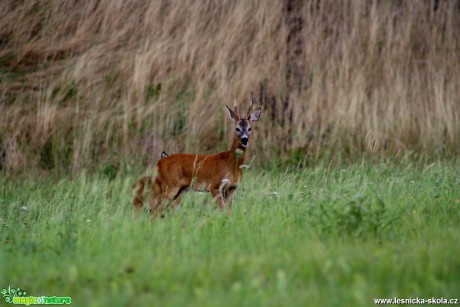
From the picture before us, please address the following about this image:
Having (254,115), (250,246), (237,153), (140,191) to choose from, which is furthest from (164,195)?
(250,246)

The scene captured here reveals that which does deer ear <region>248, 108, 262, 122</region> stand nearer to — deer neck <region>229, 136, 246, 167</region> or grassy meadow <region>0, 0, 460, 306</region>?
deer neck <region>229, 136, 246, 167</region>

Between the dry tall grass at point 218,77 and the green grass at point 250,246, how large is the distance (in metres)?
2.73

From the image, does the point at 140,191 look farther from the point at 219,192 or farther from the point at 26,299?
the point at 26,299

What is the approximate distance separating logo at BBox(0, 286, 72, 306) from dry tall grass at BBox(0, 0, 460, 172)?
21.8ft

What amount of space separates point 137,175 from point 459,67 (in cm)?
615

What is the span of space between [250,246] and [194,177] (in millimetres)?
2948

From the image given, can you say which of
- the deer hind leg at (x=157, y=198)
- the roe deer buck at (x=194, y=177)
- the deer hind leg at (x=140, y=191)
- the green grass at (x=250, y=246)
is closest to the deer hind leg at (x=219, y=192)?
the roe deer buck at (x=194, y=177)

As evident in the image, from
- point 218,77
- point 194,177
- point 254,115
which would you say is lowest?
point 194,177

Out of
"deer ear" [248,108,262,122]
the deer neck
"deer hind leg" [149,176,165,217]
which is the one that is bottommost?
"deer hind leg" [149,176,165,217]

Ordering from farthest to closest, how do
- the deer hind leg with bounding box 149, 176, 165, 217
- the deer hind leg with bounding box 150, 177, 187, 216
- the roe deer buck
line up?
the roe deer buck, the deer hind leg with bounding box 150, 177, 187, 216, the deer hind leg with bounding box 149, 176, 165, 217

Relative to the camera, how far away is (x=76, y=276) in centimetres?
566

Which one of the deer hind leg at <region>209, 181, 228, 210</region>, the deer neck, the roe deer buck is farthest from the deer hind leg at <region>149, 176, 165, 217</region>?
the deer neck

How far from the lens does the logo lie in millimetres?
5355

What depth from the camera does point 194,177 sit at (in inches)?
376
